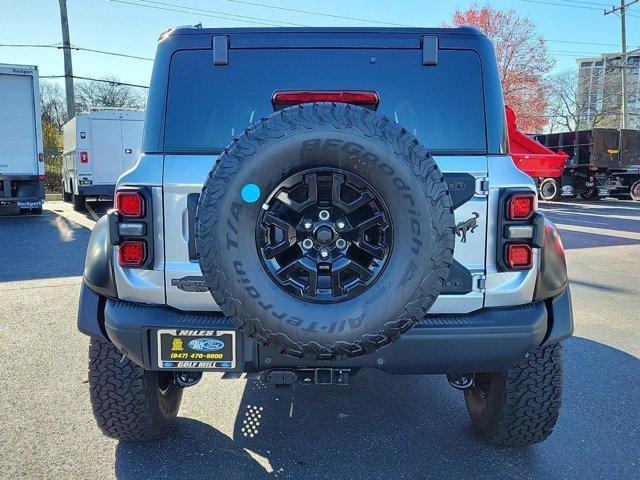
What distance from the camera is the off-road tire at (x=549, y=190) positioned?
2159 centimetres

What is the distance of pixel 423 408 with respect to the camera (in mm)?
3285

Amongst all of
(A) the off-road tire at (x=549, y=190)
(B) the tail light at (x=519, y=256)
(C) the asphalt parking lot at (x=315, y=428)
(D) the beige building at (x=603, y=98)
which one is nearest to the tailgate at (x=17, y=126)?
(C) the asphalt parking lot at (x=315, y=428)

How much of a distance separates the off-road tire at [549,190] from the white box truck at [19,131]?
1835 cm

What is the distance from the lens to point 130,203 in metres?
2.28

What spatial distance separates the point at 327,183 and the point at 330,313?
0.50m

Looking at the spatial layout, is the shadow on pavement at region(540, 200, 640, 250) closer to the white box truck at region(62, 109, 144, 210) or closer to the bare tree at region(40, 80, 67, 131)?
the white box truck at region(62, 109, 144, 210)

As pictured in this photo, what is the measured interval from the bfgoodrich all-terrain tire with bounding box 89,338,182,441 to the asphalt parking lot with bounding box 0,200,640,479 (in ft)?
0.54

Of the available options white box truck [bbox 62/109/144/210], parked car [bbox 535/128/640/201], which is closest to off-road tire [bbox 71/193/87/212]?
white box truck [bbox 62/109/144/210]

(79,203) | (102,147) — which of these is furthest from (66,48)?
(79,203)

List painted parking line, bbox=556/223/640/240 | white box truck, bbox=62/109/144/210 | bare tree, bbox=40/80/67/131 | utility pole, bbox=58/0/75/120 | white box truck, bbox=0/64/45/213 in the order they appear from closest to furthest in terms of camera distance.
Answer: painted parking line, bbox=556/223/640/240 < white box truck, bbox=0/64/45/213 < white box truck, bbox=62/109/144/210 < utility pole, bbox=58/0/75/120 < bare tree, bbox=40/80/67/131

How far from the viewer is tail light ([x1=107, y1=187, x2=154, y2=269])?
7.47 ft

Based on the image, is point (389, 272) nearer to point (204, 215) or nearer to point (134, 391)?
point (204, 215)

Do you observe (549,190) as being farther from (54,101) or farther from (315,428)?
(54,101)

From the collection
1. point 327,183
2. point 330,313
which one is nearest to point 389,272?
point 330,313
